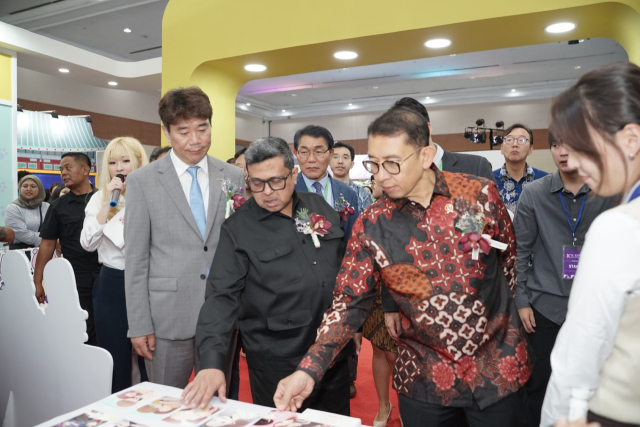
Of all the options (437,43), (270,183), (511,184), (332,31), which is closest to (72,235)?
(270,183)

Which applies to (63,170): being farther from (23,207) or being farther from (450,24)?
(450,24)

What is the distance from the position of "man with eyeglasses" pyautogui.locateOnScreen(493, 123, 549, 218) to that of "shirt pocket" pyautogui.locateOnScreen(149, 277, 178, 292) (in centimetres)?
249

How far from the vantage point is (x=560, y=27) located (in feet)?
11.9

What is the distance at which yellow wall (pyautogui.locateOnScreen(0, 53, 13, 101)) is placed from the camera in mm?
5824

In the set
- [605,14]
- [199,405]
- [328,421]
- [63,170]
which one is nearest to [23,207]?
[63,170]

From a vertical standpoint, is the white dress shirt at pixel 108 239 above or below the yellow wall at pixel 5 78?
below

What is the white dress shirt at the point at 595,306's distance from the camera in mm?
862

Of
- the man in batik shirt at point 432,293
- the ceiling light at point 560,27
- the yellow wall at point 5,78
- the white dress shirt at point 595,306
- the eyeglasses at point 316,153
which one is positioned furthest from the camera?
the yellow wall at point 5,78

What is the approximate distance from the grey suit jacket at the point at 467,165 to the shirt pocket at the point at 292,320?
1.37 metres

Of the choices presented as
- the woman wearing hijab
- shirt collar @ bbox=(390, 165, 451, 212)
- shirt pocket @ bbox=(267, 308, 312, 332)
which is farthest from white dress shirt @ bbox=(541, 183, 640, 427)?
the woman wearing hijab

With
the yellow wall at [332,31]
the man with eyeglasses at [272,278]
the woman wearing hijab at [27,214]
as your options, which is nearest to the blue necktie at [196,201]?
the man with eyeglasses at [272,278]

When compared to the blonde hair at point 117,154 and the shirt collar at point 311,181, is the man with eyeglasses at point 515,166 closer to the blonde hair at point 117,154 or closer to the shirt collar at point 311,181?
the shirt collar at point 311,181

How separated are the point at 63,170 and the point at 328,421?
10.1 feet

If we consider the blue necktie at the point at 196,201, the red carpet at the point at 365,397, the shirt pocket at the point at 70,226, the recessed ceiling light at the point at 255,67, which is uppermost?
the recessed ceiling light at the point at 255,67
